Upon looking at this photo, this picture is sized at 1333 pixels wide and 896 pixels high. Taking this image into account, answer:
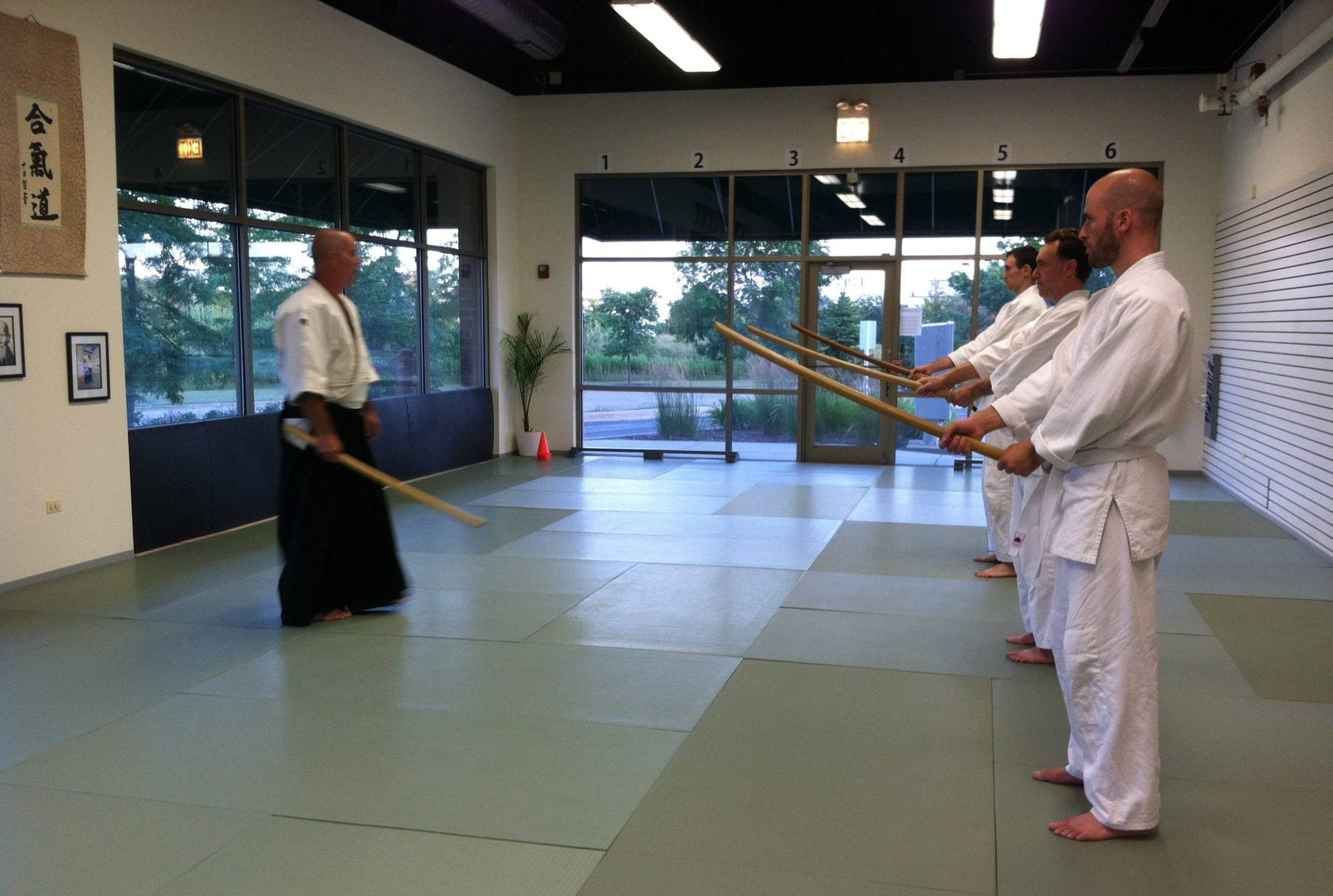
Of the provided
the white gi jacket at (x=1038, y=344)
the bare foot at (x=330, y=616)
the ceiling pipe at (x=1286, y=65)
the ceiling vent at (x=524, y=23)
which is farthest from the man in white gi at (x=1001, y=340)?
the ceiling vent at (x=524, y=23)

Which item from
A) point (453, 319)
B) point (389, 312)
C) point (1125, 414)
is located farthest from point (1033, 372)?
point (453, 319)

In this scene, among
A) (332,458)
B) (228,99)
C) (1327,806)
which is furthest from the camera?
(228,99)

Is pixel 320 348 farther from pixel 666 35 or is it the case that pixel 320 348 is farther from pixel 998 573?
pixel 666 35

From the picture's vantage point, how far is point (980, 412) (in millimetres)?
3326

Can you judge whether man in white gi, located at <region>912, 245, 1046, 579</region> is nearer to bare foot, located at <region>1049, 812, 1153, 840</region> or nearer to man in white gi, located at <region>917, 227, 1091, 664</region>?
man in white gi, located at <region>917, 227, 1091, 664</region>

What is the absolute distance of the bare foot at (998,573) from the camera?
573 cm

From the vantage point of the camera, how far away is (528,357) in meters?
11.3

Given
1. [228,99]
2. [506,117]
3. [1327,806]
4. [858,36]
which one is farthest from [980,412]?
[506,117]

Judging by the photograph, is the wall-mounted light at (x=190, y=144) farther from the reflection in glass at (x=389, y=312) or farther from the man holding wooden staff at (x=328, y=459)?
the man holding wooden staff at (x=328, y=459)

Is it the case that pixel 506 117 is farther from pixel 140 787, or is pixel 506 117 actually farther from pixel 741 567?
pixel 140 787

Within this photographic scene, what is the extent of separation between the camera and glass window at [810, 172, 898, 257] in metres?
10.7

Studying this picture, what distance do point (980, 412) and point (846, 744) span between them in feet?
3.67

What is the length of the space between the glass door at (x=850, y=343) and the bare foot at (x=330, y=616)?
6.72 metres

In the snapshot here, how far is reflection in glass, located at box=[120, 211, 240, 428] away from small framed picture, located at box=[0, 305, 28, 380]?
2.62ft
